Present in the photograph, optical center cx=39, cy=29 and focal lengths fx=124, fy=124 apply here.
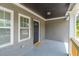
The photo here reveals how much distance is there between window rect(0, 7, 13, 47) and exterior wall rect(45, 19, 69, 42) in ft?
30.6

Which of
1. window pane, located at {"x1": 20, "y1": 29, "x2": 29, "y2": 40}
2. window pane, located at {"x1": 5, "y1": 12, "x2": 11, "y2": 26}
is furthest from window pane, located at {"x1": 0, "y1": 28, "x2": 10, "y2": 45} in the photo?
window pane, located at {"x1": 20, "y1": 29, "x2": 29, "y2": 40}

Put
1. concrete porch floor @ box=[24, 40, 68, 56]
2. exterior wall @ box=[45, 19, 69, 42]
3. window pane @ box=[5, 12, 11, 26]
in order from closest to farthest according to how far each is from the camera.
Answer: window pane @ box=[5, 12, 11, 26] < concrete porch floor @ box=[24, 40, 68, 56] < exterior wall @ box=[45, 19, 69, 42]

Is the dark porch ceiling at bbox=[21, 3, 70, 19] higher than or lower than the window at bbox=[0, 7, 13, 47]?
higher

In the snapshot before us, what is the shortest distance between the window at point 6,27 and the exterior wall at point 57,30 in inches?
367

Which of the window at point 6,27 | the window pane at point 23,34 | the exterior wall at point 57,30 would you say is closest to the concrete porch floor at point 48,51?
the window pane at point 23,34

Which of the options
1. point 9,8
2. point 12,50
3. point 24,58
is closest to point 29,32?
point 12,50

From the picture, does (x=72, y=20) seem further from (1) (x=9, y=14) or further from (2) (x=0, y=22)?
(2) (x=0, y=22)

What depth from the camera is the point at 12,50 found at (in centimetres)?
535

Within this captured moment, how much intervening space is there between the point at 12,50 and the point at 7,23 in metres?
1.20

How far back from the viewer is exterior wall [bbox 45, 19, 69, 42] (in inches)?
544

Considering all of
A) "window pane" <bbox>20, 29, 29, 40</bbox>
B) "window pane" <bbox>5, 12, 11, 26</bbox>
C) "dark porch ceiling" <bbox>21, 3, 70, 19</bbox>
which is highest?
"dark porch ceiling" <bbox>21, 3, 70, 19</bbox>

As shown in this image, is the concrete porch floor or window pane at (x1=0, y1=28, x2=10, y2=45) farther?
the concrete porch floor

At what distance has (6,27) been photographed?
4.94 metres

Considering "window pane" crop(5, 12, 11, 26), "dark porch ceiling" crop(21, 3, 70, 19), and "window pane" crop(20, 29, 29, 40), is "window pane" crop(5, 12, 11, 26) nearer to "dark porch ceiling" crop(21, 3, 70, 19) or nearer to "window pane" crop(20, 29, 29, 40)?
"dark porch ceiling" crop(21, 3, 70, 19)
